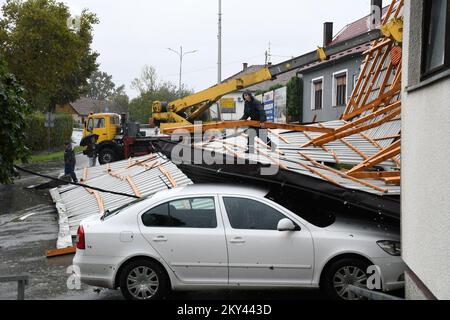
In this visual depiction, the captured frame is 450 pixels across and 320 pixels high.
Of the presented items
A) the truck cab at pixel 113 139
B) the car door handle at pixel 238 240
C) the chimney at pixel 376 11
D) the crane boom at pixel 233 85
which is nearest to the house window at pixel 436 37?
the car door handle at pixel 238 240

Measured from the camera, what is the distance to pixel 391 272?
6.34 metres

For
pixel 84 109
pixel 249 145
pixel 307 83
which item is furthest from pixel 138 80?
pixel 249 145

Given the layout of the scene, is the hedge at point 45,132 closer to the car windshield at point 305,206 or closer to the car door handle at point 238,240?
the car windshield at point 305,206

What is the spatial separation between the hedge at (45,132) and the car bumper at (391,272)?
94.2 ft

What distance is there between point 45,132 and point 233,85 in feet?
81.1

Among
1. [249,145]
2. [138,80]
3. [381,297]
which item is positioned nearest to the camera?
[381,297]

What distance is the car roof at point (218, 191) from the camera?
6.73 m

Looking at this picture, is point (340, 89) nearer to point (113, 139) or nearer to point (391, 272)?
point (113, 139)

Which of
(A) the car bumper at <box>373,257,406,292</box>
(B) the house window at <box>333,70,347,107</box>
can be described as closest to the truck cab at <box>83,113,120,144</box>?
(B) the house window at <box>333,70,347,107</box>

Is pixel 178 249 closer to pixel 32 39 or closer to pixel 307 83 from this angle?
pixel 32 39

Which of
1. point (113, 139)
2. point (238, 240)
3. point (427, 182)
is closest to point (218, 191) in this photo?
point (238, 240)

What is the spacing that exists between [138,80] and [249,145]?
177 feet

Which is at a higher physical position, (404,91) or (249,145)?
(404,91)

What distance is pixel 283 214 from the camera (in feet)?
21.3
